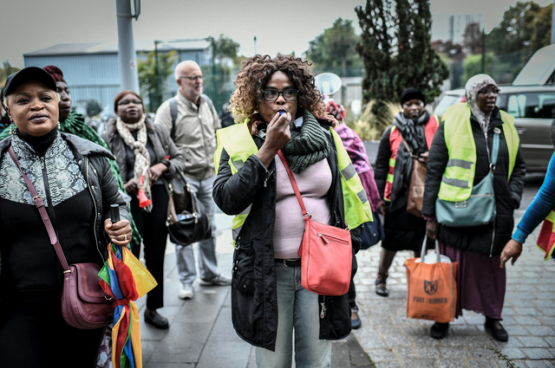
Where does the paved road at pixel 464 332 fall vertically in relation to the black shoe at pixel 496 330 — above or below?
below

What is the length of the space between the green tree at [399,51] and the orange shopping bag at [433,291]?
31.6ft

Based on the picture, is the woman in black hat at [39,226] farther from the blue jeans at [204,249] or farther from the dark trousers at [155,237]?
the blue jeans at [204,249]

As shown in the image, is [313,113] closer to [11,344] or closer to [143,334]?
[11,344]

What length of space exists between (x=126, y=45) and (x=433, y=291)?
14.5 feet

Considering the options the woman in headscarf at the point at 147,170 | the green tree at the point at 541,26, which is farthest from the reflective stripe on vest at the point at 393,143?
the green tree at the point at 541,26

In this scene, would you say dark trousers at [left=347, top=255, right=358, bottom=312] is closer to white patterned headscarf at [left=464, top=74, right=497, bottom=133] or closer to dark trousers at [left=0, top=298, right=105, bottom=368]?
dark trousers at [left=0, top=298, right=105, bottom=368]

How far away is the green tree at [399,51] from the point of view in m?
12.0

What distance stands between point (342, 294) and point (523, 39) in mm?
35288

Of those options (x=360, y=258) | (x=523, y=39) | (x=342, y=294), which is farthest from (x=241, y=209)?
(x=523, y=39)

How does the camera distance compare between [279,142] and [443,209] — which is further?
[443,209]

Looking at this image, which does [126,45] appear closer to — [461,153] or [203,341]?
[203,341]

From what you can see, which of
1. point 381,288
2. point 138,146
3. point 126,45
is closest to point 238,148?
point 138,146

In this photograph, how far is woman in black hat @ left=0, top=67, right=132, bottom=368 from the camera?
2.14m

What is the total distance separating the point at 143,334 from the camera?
388cm
